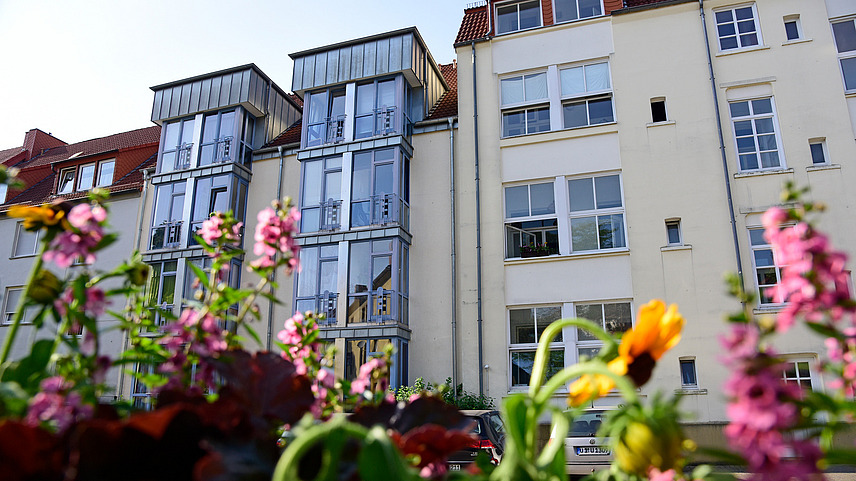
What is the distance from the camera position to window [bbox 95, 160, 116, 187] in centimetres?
2197

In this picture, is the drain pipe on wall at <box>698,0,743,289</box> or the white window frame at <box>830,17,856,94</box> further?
the white window frame at <box>830,17,856,94</box>

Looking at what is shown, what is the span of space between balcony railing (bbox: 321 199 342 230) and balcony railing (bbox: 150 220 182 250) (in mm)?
4585

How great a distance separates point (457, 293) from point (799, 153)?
26.6 feet

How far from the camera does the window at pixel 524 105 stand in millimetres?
15828

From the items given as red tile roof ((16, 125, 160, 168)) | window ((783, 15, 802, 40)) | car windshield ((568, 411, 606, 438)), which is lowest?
car windshield ((568, 411, 606, 438))

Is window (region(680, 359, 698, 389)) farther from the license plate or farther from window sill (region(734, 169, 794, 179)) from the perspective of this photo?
window sill (region(734, 169, 794, 179))

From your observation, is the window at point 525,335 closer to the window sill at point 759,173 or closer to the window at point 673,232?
the window at point 673,232

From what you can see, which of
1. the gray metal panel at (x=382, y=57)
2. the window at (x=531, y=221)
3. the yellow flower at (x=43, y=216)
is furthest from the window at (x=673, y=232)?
the yellow flower at (x=43, y=216)

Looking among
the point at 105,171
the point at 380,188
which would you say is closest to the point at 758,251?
the point at 380,188

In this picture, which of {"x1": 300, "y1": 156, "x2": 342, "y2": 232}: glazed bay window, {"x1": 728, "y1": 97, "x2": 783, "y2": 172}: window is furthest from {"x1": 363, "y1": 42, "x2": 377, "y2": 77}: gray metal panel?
{"x1": 728, "y1": 97, "x2": 783, "y2": 172}: window

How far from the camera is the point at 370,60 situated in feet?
56.7

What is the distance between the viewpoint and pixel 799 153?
1365cm

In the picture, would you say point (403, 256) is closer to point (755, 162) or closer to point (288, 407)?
point (755, 162)

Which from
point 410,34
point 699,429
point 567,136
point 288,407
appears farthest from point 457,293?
point 288,407
